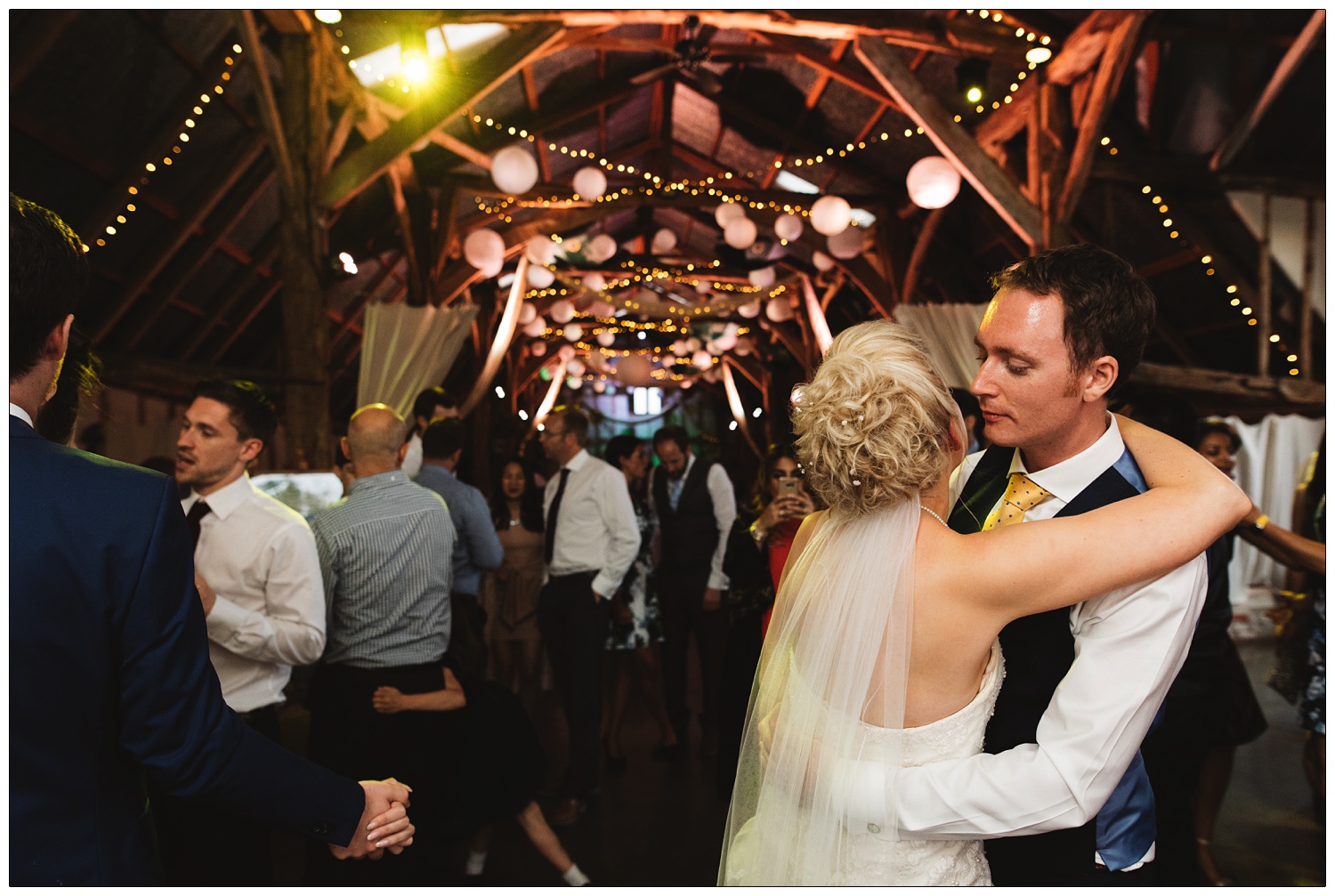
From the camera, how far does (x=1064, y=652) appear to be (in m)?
1.23

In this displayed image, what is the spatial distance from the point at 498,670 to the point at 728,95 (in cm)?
595

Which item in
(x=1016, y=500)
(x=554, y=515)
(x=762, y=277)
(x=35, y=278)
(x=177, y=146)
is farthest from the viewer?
(x=762, y=277)

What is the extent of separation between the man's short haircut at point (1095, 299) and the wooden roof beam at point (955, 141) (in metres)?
3.95

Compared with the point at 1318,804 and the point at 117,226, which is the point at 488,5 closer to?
the point at 117,226

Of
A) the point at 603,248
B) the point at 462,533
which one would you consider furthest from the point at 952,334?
the point at 462,533

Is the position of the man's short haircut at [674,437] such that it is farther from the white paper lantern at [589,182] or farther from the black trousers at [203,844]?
the black trousers at [203,844]

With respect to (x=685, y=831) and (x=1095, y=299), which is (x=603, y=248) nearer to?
(x=685, y=831)

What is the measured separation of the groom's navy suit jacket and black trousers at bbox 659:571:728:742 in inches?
119

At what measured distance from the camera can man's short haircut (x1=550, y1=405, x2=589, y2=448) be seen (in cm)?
377

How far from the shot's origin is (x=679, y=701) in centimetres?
430

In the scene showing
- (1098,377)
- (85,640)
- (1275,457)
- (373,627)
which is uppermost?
(1275,457)

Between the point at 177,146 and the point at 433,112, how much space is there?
85.1 inches

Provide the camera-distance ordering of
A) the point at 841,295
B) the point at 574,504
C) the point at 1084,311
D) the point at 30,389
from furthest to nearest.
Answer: the point at 841,295
the point at 574,504
the point at 1084,311
the point at 30,389

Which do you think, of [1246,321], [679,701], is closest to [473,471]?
[679,701]
